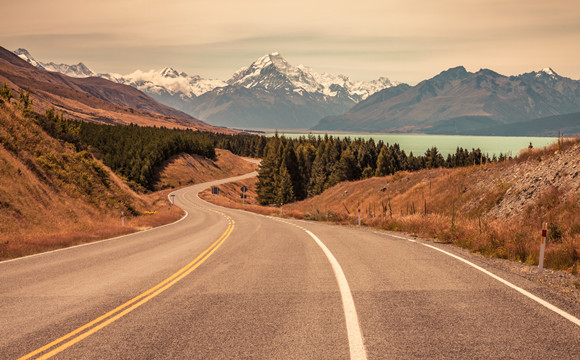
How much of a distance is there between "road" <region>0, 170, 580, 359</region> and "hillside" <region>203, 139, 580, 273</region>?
2.42 m

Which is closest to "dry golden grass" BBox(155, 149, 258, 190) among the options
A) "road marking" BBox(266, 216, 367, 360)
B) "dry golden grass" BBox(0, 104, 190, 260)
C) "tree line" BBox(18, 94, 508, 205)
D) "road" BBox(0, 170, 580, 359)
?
"tree line" BBox(18, 94, 508, 205)

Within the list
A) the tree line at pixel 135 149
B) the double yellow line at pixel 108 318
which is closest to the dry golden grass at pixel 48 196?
the double yellow line at pixel 108 318

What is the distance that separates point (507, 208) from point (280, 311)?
18.9 meters

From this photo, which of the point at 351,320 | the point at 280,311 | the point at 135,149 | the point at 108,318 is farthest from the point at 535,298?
the point at 135,149

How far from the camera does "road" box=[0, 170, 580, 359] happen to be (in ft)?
16.2

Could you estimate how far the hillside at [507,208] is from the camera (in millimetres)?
11939

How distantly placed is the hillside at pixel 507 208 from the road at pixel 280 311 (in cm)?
242

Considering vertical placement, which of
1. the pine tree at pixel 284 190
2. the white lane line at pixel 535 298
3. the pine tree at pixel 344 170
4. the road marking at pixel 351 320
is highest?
the pine tree at pixel 344 170

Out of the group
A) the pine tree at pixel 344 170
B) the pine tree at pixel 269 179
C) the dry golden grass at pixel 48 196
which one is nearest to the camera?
the dry golden grass at pixel 48 196

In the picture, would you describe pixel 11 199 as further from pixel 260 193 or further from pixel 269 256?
pixel 260 193

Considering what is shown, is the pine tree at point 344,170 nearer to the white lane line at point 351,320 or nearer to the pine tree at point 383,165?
the pine tree at point 383,165

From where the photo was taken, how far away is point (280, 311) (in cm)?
635

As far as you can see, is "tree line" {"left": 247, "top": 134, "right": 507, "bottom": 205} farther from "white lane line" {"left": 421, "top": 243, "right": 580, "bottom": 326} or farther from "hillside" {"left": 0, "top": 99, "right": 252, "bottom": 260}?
"white lane line" {"left": 421, "top": 243, "right": 580, "bottom": 326}

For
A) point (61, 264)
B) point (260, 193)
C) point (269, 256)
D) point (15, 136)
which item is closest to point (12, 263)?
point (61, 264)
